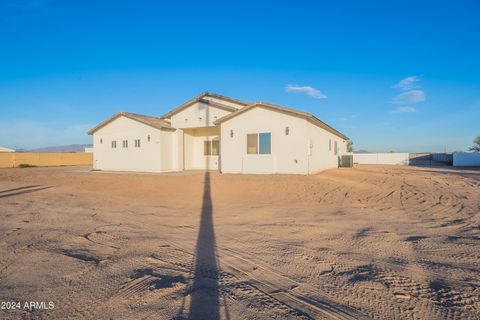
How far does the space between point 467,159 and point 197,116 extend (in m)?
33.7

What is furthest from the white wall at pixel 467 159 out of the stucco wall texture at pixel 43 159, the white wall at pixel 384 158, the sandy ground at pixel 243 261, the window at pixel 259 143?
the stucco wall texture at pixel 43 159

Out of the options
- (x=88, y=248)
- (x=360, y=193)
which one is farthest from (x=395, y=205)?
(x=88, y=248)

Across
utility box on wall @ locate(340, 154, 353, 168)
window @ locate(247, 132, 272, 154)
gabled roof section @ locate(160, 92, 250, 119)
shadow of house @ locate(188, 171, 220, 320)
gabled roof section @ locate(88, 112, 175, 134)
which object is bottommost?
shadow of house @ locate(188, 171, 220, 320)

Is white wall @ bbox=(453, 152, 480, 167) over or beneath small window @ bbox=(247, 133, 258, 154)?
beneath

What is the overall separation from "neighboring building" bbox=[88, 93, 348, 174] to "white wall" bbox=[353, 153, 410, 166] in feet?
68.6

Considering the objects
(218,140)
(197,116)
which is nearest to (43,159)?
(197,116)

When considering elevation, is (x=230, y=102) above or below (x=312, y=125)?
above

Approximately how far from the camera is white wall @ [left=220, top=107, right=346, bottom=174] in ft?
48.3

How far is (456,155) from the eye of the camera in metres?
33.1

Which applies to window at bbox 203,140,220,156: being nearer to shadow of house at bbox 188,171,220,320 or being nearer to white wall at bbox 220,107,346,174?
white wall at bbox 220,107,346,174

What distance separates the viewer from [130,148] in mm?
20594

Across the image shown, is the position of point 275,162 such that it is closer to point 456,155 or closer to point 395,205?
point 395,205

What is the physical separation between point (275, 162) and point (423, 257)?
37.9 ft

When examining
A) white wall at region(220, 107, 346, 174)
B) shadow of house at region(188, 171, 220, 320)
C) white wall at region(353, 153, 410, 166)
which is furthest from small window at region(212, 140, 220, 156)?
white wall at region(353, 153, 410, 166)
